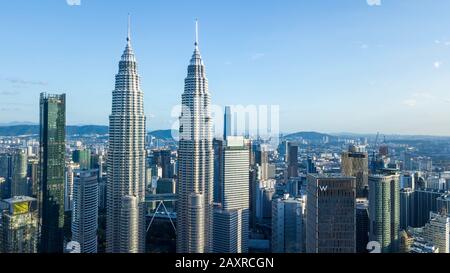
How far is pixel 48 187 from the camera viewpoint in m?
5.11

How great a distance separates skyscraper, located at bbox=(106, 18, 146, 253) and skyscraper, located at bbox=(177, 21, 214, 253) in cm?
70

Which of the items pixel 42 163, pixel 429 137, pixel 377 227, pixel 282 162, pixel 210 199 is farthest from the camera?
pixel 210 199

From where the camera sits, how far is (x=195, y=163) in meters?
6.41

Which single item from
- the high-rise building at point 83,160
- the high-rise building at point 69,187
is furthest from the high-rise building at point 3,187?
the high-rise building at point 69,187

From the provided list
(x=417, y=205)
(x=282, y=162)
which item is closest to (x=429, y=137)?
(x=282, y=162)

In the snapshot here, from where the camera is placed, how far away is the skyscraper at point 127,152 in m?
5.71

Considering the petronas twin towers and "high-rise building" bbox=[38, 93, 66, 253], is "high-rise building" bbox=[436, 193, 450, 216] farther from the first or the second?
"high-rise building" bbox=[38, 93, 66, 253]

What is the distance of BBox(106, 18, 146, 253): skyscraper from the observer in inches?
225

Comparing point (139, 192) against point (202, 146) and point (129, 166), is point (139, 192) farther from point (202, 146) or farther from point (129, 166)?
point (202, 146)

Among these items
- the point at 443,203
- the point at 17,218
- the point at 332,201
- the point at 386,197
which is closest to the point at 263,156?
the point at 332,201

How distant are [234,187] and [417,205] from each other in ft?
10.2

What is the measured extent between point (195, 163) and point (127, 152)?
119 cm

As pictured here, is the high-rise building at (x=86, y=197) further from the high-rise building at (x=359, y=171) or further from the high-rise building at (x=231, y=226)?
the high-rise building at (x=359, y=171)

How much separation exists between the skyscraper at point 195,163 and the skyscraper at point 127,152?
0.70 meters
